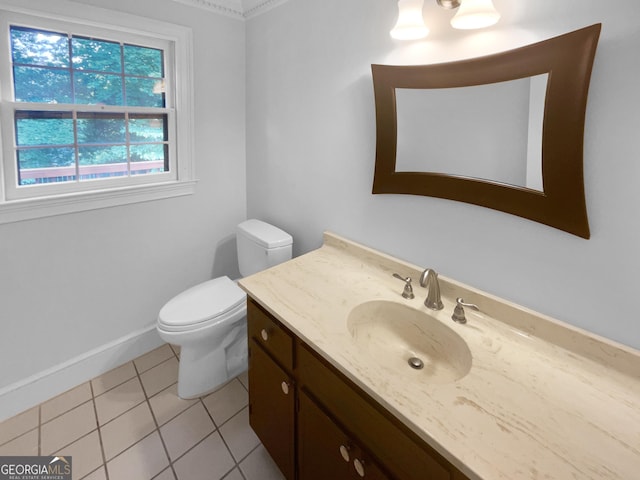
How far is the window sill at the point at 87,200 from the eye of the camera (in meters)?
1.65

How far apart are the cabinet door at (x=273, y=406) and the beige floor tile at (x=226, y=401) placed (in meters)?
0.35

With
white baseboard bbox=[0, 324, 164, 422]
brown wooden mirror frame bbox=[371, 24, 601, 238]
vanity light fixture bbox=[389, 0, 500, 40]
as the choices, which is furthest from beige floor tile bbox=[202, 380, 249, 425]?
vanity light fixture bbox=[389, 0, 500, 40]

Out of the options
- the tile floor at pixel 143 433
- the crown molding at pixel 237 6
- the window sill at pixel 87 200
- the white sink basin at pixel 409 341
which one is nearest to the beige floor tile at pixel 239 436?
the tile floor at pixel 143 433

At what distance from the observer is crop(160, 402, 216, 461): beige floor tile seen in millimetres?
1663

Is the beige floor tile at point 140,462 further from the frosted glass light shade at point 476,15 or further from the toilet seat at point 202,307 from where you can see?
the frosted glass light shade at point 476,15

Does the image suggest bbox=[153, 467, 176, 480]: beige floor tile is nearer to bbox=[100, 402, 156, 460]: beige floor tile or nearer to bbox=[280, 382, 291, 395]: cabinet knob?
bbox=[100, 402, 156, 460]: beige floor tile

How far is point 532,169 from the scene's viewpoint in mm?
1085

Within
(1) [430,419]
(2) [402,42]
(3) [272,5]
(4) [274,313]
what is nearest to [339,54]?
(2) [402,42]

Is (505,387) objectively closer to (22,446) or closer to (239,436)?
(239,436)

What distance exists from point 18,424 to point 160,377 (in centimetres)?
67

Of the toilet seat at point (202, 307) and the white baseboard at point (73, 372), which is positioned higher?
the toilet seat at point (202, 307)

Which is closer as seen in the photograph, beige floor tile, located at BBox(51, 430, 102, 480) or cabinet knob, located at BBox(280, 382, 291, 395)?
cabinet knob, located at BBox(280, 382, 291, 395)

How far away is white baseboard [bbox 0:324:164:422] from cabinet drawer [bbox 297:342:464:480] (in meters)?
1.54

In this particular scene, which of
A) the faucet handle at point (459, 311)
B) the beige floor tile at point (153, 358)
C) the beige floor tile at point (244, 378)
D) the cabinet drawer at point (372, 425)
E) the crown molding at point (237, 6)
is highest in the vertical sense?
the crown molding at point (237, 6)
